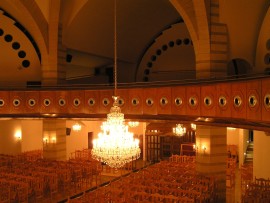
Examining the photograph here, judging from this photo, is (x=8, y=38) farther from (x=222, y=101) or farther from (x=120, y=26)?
(x=222, y=101)

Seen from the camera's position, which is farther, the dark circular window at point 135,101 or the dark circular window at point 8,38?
the dark circular window at point 8,38

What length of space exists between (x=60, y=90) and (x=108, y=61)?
20.0 feet

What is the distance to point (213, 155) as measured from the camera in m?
11.8

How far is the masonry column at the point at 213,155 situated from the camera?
11797mm

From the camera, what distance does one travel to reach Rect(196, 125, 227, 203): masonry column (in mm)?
11797

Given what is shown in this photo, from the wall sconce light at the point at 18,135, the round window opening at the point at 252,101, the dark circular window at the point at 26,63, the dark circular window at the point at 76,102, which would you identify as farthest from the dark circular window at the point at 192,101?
the wall sconce light at the point at 18,135

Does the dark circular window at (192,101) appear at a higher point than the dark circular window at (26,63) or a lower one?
lower

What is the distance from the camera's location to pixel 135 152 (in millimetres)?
7391

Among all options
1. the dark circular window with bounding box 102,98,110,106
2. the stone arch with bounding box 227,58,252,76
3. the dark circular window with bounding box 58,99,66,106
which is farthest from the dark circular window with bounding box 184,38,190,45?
the dark circular window with bounding box 58,99,66,106

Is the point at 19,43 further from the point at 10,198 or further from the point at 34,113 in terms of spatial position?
the point at 10,198

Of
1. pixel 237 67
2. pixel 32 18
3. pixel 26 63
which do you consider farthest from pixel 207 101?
pixel 26 63

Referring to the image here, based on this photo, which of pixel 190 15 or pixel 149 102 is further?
pixel 190 15

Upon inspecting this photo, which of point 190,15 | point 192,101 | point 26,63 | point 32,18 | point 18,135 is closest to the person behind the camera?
point 192,101

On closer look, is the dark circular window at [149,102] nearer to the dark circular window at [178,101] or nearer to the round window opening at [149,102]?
the round window opening at [149,102]
